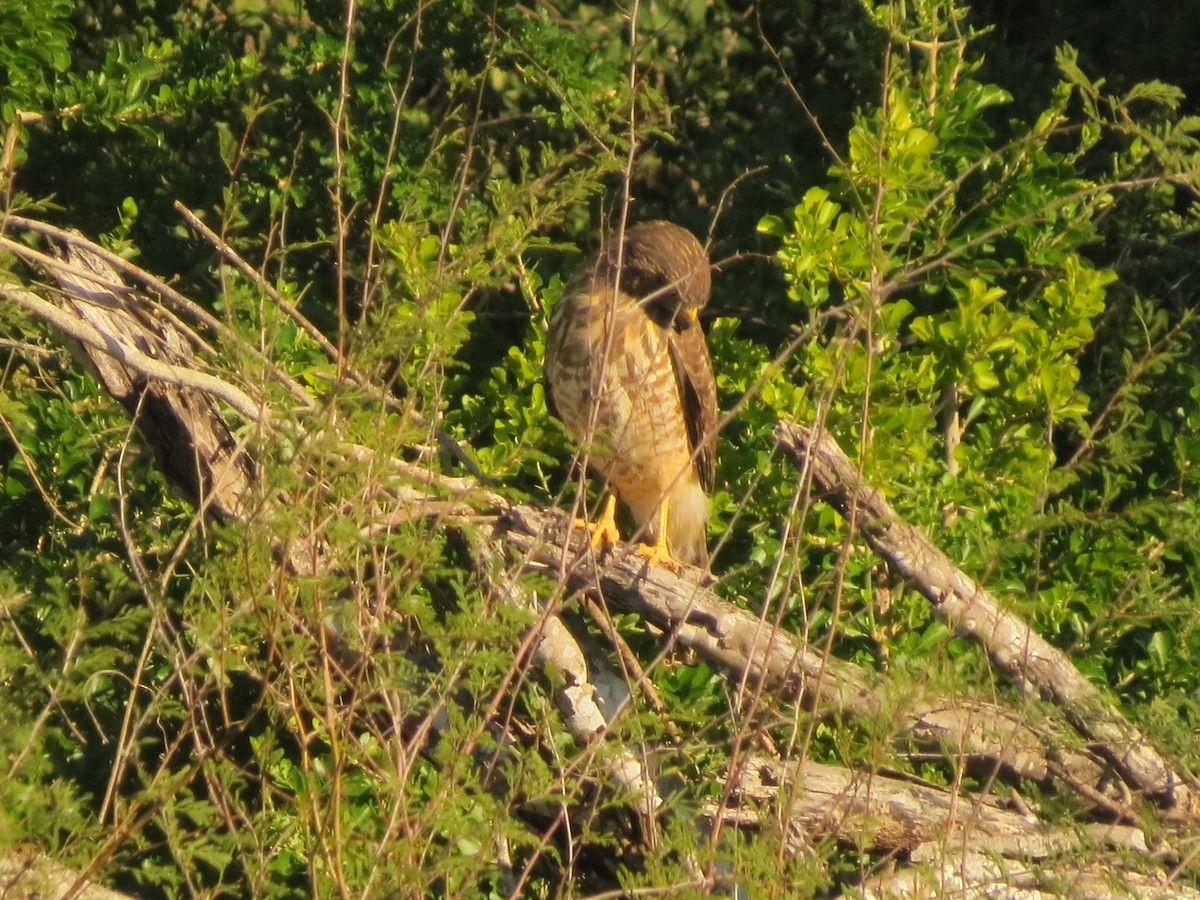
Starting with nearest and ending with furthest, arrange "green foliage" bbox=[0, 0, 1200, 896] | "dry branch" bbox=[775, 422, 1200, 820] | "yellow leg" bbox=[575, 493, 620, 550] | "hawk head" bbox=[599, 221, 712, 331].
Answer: "green foliage" bbox=[0, 0, 1200, 896]
"dry branch" bbox=[775, 422, 1200, 820]
"hawk head" bbox=[599, 221, 712, 331]
"yellow leg" bbox=[575, 493, 620, 550]

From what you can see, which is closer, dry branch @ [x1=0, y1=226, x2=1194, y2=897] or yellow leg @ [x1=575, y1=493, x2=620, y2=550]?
dry branch @ [x1=0, y1=226, x2=1194, y2=897]

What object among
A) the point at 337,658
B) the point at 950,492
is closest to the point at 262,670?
the point at 337,658

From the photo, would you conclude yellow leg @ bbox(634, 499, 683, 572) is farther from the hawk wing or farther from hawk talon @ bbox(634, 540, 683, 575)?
the hawk wing

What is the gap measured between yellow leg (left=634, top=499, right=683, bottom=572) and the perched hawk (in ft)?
0.04

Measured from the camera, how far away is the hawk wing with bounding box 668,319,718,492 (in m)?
4.63

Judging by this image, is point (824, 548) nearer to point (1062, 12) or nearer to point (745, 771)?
point (745, 771)

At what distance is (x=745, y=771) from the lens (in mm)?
3543

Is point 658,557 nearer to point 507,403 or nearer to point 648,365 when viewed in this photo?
point 648,365

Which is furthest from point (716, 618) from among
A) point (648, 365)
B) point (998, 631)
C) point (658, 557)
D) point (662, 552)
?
point (648, 365)

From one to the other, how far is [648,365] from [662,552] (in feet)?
1.73

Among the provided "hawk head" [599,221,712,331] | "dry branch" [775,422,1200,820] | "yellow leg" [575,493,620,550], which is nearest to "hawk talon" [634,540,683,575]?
"yellow leg" [575,493,620,550]

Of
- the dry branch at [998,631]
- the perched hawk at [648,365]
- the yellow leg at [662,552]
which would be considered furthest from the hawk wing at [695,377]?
the dry branch at [998,631]

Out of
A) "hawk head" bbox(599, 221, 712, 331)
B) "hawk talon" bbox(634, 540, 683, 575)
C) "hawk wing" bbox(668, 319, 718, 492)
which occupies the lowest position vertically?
"hawk talon" bbox(634, 540, 683, 575)

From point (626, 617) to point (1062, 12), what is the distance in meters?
3.33
